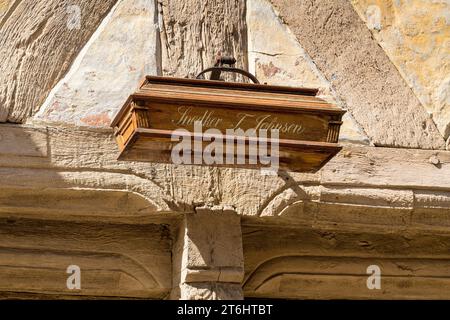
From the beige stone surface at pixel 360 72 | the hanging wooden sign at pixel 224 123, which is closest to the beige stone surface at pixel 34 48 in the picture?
the hanging wooden sign at pixel 224 123

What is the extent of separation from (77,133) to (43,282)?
0.52 meters

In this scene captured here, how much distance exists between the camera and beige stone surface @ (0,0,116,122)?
3.57 meters

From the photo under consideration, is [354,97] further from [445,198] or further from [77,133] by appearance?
[77,133]

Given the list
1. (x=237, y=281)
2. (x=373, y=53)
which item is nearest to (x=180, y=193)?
(x=237, y=281)

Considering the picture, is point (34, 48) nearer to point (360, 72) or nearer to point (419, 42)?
point (360, 72)

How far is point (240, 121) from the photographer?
3293mm

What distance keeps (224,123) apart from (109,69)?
59 cm

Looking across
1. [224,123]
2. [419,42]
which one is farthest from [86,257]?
[419,42]

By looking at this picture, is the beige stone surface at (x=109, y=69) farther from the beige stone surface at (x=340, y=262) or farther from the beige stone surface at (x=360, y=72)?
the beige stone surface at (x=340, y=262)

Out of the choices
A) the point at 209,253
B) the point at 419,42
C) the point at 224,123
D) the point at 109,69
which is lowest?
the point at 209,253

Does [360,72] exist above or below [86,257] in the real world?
above

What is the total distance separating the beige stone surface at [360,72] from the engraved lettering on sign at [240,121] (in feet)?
2.04

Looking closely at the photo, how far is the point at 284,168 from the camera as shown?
346 cm

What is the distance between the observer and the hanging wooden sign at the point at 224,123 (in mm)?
3238
